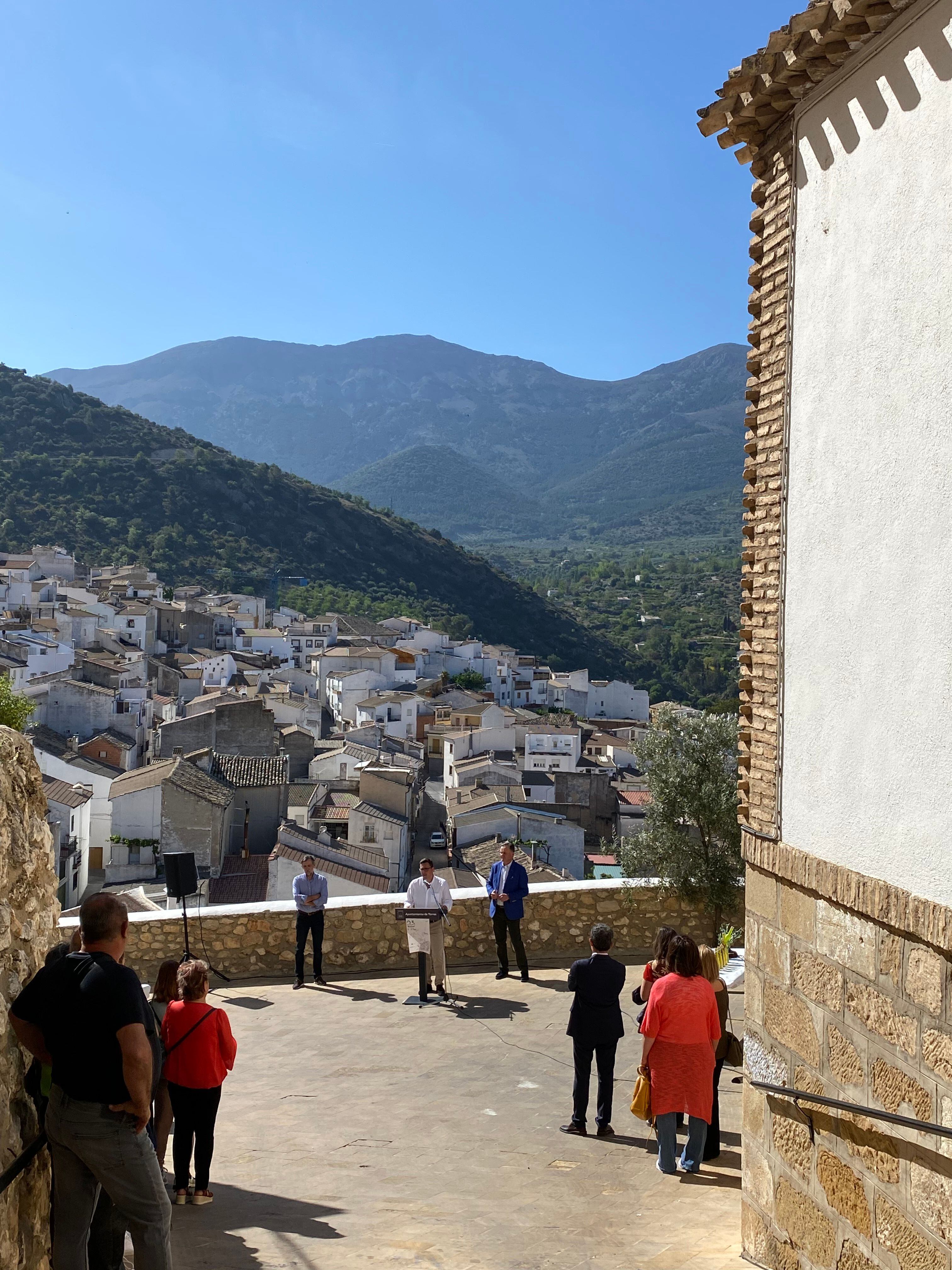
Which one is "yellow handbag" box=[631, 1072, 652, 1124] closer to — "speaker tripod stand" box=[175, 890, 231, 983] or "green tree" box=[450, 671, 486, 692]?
"speaker tripod stand" box=[175, 890, 231, 983]

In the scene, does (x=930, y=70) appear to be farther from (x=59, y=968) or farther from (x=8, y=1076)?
(x=8, y=1076)

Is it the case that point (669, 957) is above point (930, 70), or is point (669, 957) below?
below

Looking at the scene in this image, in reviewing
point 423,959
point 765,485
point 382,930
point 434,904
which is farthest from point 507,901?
point 765,485

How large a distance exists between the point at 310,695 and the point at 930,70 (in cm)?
6986

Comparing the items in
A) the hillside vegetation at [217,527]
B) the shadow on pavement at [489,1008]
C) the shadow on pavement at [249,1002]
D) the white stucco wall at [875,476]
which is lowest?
the shadow on pavement at [249,1002]

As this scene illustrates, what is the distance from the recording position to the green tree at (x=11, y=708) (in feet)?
33.9

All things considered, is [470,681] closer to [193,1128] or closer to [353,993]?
[353,993]

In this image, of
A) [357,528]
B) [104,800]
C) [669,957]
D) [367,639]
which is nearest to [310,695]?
[367,639]

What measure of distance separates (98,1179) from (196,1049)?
1.74m

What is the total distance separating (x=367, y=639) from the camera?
270ft

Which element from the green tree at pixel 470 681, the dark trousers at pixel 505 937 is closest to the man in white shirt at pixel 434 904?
the dark trousers at pixel 505 937

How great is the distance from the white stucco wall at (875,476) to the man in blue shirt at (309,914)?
5342 millimetres

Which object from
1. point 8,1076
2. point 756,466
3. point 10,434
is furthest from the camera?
point 10,434

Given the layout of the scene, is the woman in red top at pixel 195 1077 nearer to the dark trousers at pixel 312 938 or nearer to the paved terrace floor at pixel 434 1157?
the paved terrace floor at pixel 434 1157
